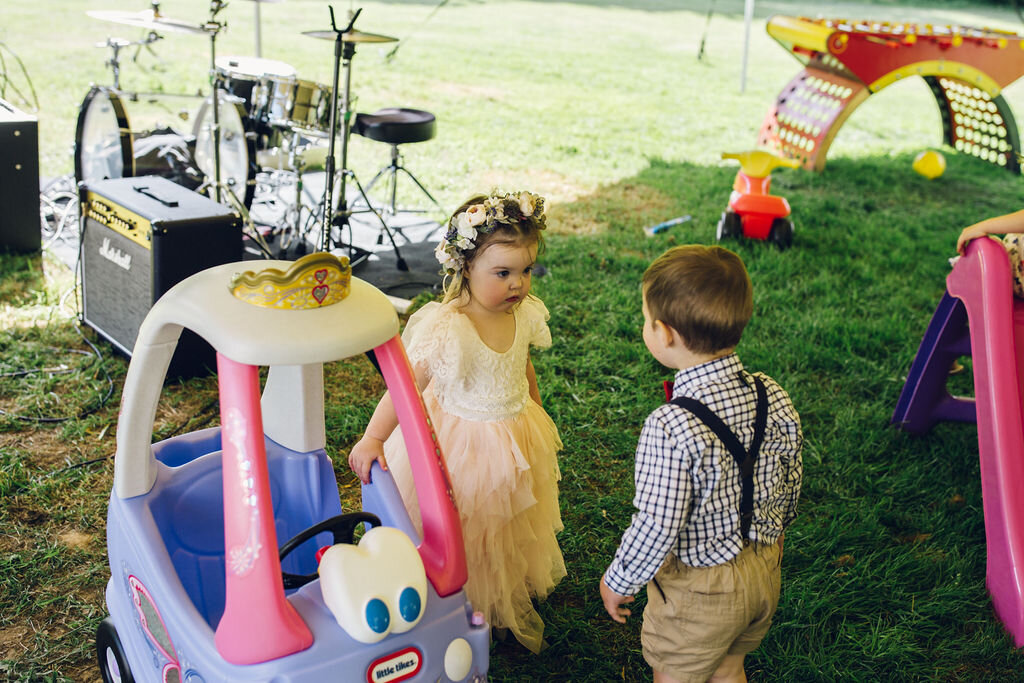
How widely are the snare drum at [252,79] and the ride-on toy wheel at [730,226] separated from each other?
8.82 feet

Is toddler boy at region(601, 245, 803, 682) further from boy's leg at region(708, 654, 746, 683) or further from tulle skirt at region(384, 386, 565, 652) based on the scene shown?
tulle skirt at region(384, 386, 565, 652)

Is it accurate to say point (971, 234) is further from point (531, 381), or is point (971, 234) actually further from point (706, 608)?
point (706, 608)

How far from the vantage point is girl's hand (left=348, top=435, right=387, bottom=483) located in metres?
1.84

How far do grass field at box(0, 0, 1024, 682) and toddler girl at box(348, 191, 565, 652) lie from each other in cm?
31

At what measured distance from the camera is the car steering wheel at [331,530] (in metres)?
1.58

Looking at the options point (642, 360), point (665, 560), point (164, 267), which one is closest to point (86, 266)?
point (164, 267)

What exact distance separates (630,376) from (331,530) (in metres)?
2.13

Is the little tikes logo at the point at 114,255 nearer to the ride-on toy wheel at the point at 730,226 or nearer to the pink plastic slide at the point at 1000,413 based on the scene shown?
the pink plastic slide at the point at 1000,413

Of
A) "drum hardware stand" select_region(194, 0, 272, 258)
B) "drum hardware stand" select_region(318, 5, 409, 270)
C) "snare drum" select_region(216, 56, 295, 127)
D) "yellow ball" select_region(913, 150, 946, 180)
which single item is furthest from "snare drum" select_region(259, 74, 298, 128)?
"yellow ball" select_region(913, 150, 946, 180)

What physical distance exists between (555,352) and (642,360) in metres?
0.38

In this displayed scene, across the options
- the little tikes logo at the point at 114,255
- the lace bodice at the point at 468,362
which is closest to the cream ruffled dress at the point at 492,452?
the lace bodice at the point at 468,362

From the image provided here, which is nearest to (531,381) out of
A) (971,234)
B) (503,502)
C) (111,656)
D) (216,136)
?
(503,502)

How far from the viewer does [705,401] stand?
157 centimetres

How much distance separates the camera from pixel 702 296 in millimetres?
1548
